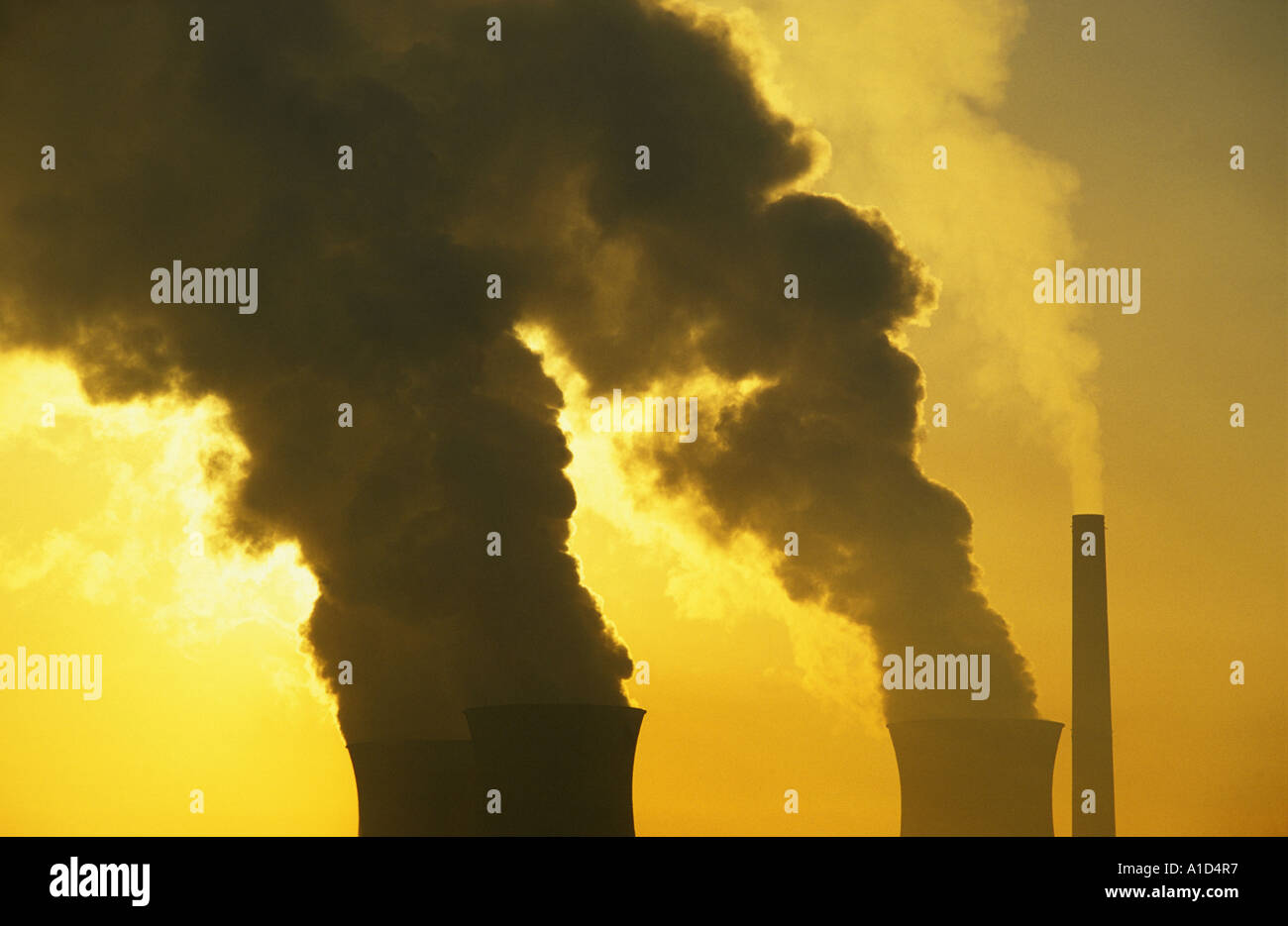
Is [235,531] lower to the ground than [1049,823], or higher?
higher

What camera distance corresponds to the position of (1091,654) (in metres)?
24.9

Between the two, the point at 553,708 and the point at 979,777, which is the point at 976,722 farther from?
the point at 553,708

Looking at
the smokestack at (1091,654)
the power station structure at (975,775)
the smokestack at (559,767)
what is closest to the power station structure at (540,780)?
the smokestack at (559,767)

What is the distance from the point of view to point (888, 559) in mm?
23375

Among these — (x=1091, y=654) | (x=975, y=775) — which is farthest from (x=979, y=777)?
(x=1091, y=654)

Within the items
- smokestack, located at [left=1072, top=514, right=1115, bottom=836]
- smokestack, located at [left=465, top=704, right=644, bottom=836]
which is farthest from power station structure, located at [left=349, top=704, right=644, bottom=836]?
smokestack, located at [left=1072, top=514, right=1115, bottom=836]

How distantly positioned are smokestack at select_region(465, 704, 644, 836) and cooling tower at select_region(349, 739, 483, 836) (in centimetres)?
90

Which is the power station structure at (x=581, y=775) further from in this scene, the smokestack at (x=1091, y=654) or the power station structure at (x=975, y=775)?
the smokestack at (x=1091, y=654)

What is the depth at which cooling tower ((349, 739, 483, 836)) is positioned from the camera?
2122 centimetres

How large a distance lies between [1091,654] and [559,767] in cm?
986

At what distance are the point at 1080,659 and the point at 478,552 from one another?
33.2 feet

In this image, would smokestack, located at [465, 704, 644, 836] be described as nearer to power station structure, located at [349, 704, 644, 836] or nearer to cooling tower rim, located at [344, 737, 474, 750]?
power station structure, located at [349, 704, 644, 836]
